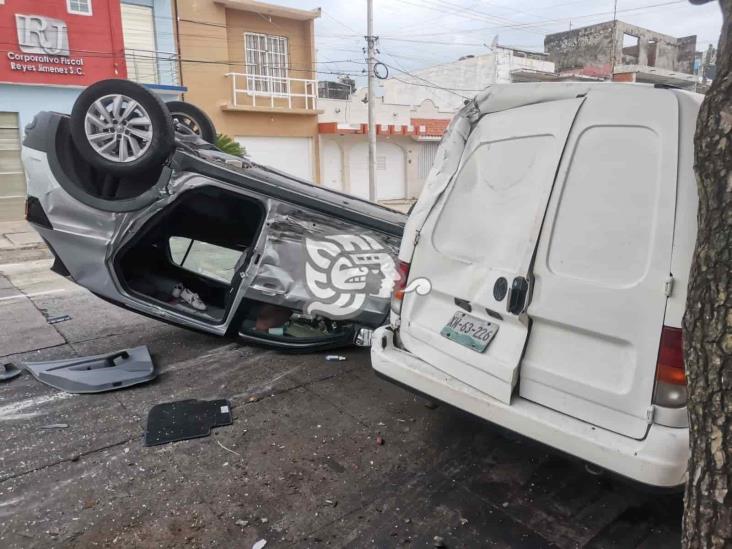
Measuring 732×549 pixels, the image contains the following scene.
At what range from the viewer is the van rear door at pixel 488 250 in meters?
2.52

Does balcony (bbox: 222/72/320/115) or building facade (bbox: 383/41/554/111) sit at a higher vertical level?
building facade (bbox: 383/41/554/111)

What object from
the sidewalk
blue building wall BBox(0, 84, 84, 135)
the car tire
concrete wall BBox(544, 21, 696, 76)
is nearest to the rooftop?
blue building wall BBox(0, 84, 84, 135)

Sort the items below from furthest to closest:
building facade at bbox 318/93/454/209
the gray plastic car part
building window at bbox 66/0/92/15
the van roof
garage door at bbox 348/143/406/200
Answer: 1. garage door at bbox 348/143/406/200
2. building facade at bbox 318/93/454/209
3. building window at bbox 66/0/92/15
4. the gray plastic car part
5. the van roof

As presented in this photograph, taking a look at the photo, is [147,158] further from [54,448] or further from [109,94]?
[54,448]

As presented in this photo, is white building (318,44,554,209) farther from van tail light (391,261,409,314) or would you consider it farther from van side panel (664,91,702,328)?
van side panel (664,91,702,328)

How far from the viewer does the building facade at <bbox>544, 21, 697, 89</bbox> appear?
33438mm

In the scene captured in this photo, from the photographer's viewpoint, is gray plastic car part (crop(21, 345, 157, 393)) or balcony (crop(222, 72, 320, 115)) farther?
balcony (crop(222, 72, 320, 115))

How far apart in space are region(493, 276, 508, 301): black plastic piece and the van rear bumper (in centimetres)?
45

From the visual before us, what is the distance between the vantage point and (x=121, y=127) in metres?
4.07

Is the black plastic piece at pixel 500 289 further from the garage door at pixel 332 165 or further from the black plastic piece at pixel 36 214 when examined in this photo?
the garage door at pixel 332 165

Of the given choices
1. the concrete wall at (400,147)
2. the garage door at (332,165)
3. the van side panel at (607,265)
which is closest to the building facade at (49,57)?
the garage door at (332,165)

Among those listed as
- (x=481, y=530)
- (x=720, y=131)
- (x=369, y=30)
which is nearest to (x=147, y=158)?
(x=481, y=530)

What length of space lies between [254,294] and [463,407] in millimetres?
2089

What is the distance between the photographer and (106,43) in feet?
55.9
